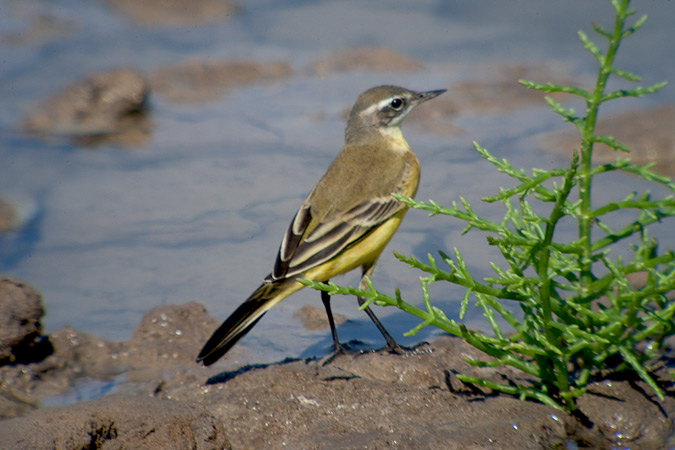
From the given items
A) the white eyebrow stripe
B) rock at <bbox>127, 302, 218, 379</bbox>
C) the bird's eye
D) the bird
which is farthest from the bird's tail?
the bird's eye

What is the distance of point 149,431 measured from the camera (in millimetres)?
3941

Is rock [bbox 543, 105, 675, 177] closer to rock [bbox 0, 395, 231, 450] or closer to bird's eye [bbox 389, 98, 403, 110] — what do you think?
bird's eye [bbox 389, 98, 403, 110]

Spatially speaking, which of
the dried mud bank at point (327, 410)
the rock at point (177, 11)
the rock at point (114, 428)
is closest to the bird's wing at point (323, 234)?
the dried mud bank at point (327, 410)

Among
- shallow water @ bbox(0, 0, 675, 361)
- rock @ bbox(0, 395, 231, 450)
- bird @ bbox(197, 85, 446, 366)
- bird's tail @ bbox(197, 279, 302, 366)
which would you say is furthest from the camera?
shallow water @ bbox(0, 0, 675, 361)

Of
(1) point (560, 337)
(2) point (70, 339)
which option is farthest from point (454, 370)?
(2) point (70, 339)

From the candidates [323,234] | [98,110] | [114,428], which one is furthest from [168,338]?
[98,110]

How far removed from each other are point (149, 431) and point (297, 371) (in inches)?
35.2

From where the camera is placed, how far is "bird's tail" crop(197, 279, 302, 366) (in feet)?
15.7

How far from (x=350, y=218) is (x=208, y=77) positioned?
548 centimetres

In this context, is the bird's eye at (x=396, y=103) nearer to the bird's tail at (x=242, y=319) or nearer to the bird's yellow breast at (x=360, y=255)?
the bird's yellow breast at (x=360, y=255)

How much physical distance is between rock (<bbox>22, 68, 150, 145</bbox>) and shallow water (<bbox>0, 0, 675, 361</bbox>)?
23 cm

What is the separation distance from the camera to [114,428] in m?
3.92

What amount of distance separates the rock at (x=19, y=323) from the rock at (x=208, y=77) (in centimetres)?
524

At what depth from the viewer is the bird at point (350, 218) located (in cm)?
498
